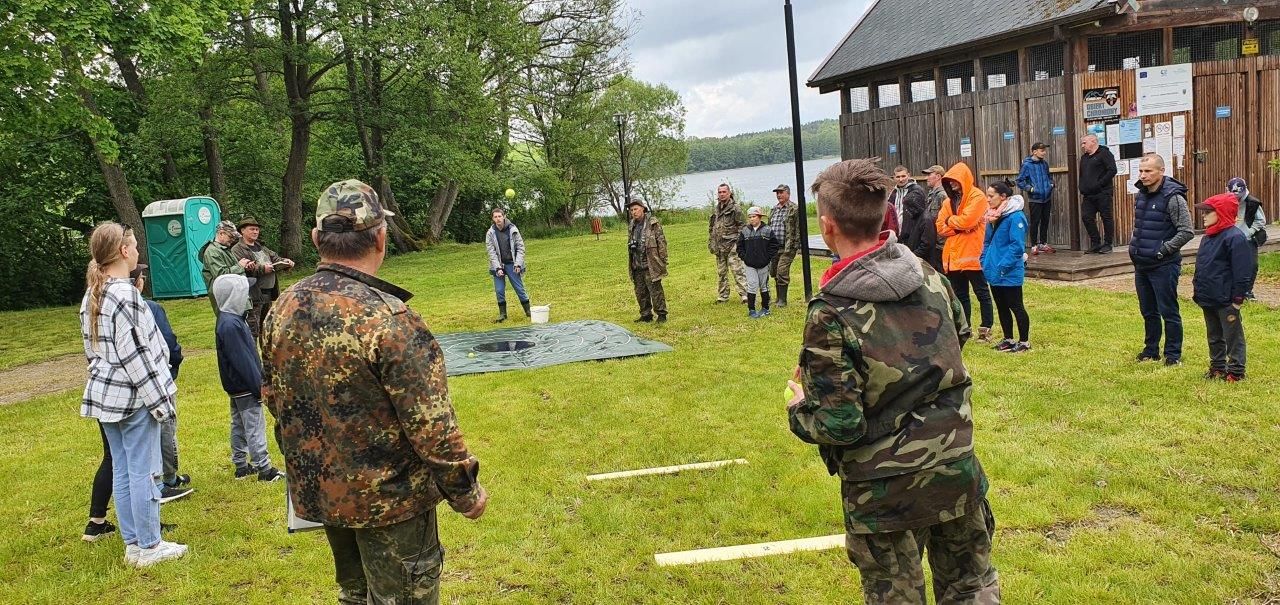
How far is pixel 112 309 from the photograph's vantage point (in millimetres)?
4672

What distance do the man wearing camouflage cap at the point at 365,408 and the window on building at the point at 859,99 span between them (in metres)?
17.3

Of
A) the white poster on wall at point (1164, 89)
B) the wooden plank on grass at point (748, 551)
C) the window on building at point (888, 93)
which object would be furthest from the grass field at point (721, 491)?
the window on building at point (888, 93)

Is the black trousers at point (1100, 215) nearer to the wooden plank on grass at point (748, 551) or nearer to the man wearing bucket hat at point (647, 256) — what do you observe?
the man wearing bucket hat at point (647, 256)

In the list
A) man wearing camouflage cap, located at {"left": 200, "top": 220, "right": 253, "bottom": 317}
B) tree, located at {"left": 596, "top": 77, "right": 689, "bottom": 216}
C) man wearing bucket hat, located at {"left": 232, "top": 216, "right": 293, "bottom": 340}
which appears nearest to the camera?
man wearing camouflage cap, located at {"left": 200, "top": 220, "right": 253, "bottom": 317}

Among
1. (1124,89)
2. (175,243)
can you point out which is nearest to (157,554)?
(1124,89)

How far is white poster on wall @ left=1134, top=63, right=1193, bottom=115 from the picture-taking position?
1331 centimetres

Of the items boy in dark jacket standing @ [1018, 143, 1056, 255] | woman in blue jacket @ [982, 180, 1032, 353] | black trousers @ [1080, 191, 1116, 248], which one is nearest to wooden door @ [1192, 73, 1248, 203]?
Result: black trousers @ [1080, 191, 1116, 248]

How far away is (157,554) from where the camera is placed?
5090 mm

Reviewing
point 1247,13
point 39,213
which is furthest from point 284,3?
point 1247,13

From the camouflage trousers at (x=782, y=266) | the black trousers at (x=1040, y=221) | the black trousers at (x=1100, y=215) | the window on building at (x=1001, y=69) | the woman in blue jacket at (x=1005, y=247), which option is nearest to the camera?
the woman in blue jacket at (x=1005, y=247)

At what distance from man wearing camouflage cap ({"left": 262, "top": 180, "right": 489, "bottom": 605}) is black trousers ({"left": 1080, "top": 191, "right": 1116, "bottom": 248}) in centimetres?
1268

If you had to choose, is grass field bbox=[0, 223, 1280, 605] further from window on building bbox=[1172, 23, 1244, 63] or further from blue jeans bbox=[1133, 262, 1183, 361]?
window on building bbox=[1172, 23, 1244, 63]

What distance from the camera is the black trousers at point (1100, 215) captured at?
1312 cm

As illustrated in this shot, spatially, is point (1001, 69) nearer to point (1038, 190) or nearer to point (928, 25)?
point (1038, 190)
